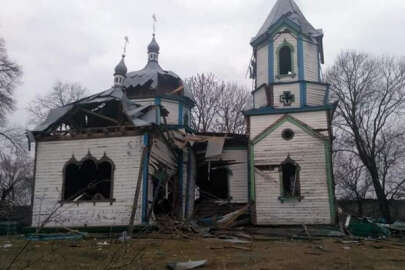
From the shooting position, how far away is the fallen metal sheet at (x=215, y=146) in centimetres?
2070

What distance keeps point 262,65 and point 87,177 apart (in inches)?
407

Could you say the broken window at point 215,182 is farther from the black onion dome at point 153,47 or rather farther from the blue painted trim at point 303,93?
the black onion dome at point 153,47

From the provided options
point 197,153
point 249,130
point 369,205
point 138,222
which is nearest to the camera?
point 138,222

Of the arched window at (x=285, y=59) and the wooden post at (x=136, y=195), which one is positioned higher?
the arched window at (x=285, y=59)

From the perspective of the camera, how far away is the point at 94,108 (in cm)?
1928

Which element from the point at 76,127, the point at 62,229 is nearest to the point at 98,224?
the point at 62,229

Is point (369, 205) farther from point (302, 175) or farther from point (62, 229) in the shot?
point (62, 229)

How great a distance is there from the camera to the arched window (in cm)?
2108

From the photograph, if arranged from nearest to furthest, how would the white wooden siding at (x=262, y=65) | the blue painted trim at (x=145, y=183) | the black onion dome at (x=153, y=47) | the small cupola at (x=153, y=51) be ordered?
the blue painted trim at (x=145, y=183)
the white wooden siding at (x=262, y=65)
the small cupola at (x=153, y=51)
the black onion dome at (x=153, y=47)

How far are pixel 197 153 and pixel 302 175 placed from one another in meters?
5.93

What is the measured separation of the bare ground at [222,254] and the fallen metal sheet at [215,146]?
7.11 m

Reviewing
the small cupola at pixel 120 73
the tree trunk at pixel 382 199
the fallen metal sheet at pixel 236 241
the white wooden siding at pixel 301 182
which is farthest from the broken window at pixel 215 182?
the tree trunk at pixel 382 199

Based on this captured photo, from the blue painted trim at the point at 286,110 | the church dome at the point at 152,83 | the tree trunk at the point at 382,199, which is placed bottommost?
the tree trunk at the point at 382,199

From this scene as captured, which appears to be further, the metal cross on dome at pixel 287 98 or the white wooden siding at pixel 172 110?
the white wooden siding at pixel 172 110
